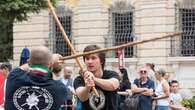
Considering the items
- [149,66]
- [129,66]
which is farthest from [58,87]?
[129,66]

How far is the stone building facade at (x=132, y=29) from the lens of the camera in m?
22.7

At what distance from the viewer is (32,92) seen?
21.1 feet

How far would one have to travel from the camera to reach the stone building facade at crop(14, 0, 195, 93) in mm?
22656

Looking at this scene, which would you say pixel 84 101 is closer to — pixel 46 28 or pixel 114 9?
pixel 114 9

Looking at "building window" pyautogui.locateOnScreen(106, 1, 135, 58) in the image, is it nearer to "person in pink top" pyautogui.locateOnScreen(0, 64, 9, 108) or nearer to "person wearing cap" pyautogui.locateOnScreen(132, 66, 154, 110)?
"person wearing cap" pyautogui.locateOnScreen(132, 66, 154, 110)

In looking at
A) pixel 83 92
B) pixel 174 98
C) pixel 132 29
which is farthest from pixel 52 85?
pixel 132 29

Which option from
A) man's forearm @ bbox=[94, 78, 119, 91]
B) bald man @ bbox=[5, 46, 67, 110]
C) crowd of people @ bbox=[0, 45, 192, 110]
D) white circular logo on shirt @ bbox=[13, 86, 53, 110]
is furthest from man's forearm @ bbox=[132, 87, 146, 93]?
white circular logo on shirt @ bbox=[13, 86, 53, 110]

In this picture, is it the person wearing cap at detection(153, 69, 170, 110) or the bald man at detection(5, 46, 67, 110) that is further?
the person wearing cap at detection(153, 69, 170, 110)

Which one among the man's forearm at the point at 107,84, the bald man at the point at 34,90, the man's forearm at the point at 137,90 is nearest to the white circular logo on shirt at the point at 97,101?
the man's forearm at the point at 107,84

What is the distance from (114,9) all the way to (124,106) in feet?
37.9

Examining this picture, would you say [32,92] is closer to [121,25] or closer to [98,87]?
[98,87]

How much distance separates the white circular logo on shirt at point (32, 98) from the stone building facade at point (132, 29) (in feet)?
52.3

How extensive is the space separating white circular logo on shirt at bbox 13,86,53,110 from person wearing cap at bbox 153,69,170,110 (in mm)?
7616

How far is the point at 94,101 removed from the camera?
735cm
